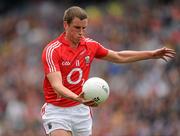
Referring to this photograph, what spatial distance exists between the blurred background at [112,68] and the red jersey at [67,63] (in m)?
5.08

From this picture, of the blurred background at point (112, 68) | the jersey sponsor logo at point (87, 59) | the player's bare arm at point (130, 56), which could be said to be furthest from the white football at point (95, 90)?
the blurred background at point (112, 68)

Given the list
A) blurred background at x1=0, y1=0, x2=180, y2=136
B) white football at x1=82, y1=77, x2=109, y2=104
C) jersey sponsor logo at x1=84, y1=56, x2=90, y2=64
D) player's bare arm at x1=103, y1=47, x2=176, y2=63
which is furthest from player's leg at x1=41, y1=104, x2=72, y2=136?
blurred background at x1=0, y1=0, x2=180, y2=136

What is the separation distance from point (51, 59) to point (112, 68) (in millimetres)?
9076

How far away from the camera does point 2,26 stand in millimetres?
26703

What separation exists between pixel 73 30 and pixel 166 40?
8723 millimetres

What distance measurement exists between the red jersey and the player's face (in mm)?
153

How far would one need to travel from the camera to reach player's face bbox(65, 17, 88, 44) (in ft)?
38.9

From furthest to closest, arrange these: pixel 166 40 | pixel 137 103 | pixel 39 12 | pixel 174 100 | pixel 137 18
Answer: pixel 39 12
pixel 137 18
pixel 166 40
pixel 137 103
pixel 174 100

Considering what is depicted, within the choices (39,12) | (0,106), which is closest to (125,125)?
(0,106)

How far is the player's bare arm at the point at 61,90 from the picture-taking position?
36.9ft

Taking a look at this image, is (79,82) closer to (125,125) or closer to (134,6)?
(125,125)

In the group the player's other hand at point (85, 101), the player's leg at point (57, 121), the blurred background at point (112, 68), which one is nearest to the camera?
the player's other hand at point (85, 101)

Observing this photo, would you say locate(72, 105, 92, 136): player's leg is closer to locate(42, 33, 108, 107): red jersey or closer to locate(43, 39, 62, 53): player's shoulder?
locate(42, 33, 108, 107): red jersey

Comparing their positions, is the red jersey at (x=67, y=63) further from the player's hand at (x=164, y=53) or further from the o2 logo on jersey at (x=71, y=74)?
the player's hand at (x=164, y=53)
